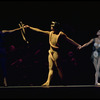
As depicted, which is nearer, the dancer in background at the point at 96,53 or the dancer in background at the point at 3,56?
the dancer in background at the point at 3,56

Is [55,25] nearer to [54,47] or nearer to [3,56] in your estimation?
[54,47]

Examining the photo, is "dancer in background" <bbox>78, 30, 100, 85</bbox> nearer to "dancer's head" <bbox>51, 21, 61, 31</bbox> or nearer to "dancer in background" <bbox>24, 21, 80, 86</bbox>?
"dancer in background" <bbox>24, 21, 80, 86</bbox>

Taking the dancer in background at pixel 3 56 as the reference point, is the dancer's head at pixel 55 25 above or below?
above

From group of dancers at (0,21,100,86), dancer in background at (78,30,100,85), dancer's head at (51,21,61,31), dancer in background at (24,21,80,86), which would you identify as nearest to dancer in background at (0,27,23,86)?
group of dancers at (0,21,100,86)

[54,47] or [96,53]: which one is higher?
[54,47]

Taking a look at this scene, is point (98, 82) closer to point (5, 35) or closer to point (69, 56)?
point (69, 56)

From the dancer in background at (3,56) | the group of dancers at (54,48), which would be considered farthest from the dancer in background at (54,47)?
the dancer in background at (3,56)

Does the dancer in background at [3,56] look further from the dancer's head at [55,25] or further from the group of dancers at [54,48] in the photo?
the dancer's head at [55,25]

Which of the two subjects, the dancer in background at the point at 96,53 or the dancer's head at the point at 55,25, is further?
the dancer in background at the point at 96,53

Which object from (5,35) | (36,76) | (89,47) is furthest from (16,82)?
(89,47)

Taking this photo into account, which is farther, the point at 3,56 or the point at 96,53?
the point at 96,53

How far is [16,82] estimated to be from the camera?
30.6 feet

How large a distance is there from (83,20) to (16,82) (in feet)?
7.46

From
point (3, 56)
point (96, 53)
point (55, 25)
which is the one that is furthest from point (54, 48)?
point (3, 56)
